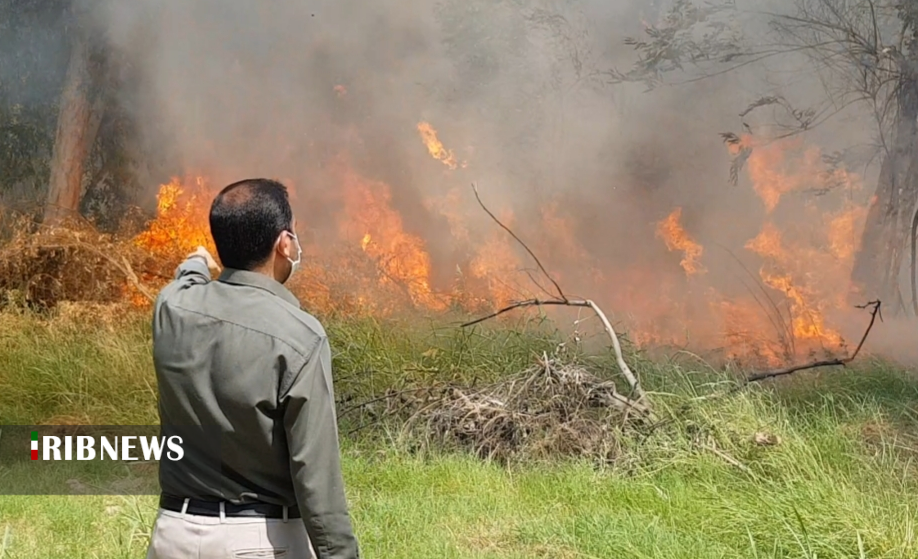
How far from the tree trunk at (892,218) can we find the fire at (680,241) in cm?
164

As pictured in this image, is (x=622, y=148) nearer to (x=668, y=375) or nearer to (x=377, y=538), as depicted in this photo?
(x=668, y=375)

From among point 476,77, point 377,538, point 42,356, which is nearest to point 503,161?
point 476,77

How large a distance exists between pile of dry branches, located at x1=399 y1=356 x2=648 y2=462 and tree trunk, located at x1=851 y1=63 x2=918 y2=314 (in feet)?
15.8

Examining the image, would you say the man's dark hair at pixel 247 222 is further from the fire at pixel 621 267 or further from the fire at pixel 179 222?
the fire at pixel 179 222

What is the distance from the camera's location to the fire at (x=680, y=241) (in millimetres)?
9500

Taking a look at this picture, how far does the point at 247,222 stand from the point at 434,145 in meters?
7.82

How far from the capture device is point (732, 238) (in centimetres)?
945

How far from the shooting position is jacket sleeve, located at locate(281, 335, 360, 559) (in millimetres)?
1712

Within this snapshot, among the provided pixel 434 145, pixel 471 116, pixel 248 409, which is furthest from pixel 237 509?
pixel 471 116

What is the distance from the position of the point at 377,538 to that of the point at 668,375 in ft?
10.7

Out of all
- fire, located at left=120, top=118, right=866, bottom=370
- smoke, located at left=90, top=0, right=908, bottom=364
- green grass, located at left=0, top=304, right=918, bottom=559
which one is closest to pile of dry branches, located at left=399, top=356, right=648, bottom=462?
green grass, located at left=0, top=304, right=918, bottom=559

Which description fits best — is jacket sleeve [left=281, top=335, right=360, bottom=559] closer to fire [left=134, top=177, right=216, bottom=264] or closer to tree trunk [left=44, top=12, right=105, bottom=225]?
fire [left=134, top=177, right=216, bottom=264]
